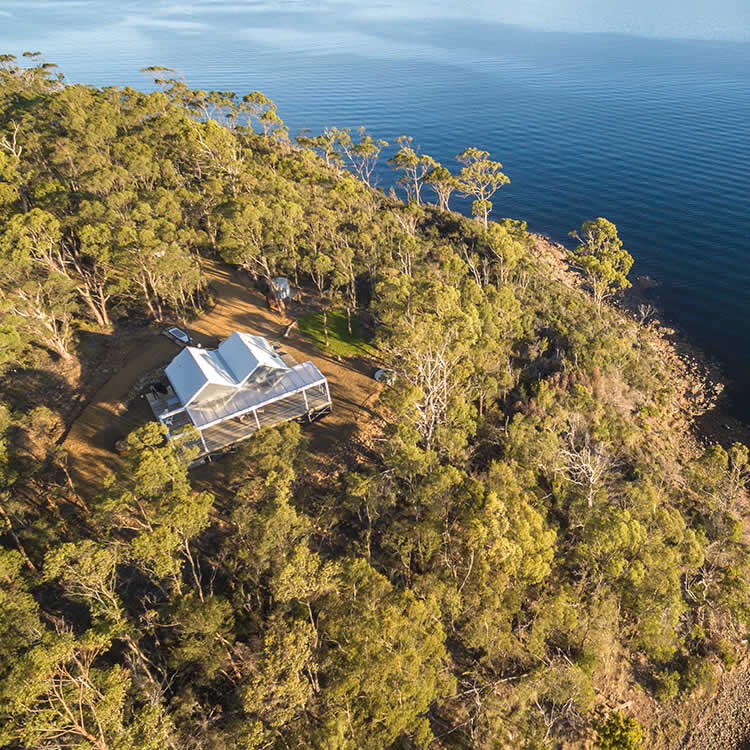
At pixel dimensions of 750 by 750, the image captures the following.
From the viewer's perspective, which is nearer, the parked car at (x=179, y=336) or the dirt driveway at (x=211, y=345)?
the dirt driveway at (x=211, y=345)

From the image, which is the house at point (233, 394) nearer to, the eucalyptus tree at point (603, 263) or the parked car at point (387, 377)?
the parked car at point (387, 377)

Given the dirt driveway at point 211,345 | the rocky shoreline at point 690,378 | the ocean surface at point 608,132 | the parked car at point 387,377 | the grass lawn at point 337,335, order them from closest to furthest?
the dirt driveway at point 211,345 < the parked car at point 387,377 < the grass lawn at point 337,335 < the rocky shoreline at point 690,378 < the ocean surface at point 608,132

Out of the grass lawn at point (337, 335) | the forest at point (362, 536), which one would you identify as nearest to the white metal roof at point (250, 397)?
the forest at point (362, 536)

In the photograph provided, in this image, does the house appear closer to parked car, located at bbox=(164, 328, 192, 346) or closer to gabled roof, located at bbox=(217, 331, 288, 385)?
gabled roof, located at bbox=(217, 331, 288, 385)

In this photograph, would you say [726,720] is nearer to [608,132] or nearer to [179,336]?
[179,336]

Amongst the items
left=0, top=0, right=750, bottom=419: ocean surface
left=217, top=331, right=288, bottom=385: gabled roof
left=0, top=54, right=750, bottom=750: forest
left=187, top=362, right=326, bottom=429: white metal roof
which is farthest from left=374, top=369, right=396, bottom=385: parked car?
left=0, top=0, right=750, bottom=419: ocean surface

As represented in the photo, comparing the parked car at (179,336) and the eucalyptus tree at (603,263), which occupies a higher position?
the eucalyptus tree at (603,263)

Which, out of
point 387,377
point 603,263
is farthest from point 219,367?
point 603,263
